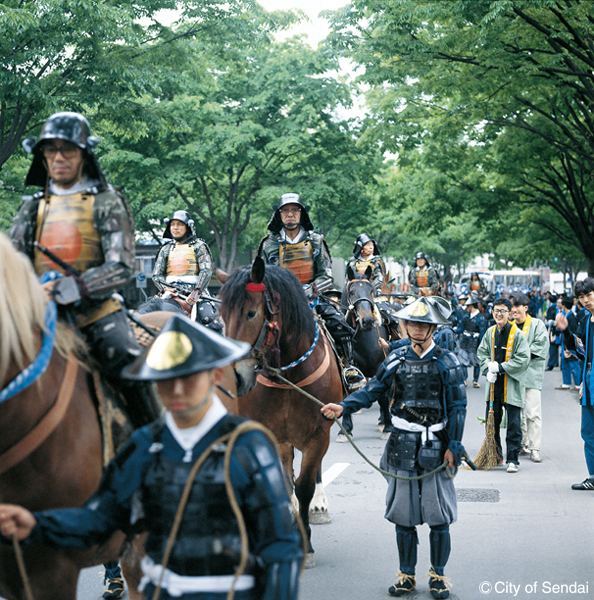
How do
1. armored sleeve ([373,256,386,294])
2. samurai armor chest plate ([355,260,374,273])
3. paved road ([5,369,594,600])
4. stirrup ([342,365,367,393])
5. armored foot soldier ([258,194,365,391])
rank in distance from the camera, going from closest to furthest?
paved road ([5,369,594,600])
stirrup ([342,365,367,393])
armored foot soldier ([258,194,365,391])
armored sleeve ([373,256,386,294])
samurai armor chest plate ([355,260,374,273])

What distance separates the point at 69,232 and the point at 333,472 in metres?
6.42

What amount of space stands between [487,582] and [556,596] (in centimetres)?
50

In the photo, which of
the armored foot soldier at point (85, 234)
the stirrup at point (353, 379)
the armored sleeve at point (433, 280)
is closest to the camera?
the armored foot soldier at point (85, 234)

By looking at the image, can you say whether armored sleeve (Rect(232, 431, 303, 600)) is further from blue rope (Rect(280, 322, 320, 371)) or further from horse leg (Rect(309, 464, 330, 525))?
horse leg (Rect(309, 464, 330, 525))

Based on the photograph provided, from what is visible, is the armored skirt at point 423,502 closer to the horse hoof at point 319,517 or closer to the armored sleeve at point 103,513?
the horse hoof at point 319,517

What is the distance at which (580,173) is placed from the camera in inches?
1012

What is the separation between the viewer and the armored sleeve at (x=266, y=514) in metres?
2.43

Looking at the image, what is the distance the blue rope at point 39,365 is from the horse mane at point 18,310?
0.03m

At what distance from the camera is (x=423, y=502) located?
547 centimetres

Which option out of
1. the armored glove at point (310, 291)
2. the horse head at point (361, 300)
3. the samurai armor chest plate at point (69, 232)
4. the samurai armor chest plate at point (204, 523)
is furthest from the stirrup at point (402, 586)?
the horse head at point (361, 300)

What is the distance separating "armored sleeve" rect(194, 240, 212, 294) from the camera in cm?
987

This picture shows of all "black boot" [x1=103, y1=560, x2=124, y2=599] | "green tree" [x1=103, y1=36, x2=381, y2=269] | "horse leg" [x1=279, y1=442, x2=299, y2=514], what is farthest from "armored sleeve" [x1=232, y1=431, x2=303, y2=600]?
"green tree" [x1=103, y1=36, x2=381, y2=269]

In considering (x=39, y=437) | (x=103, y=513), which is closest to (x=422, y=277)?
(x=39, y=437)

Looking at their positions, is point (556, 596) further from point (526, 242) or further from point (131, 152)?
point (526, 242)
